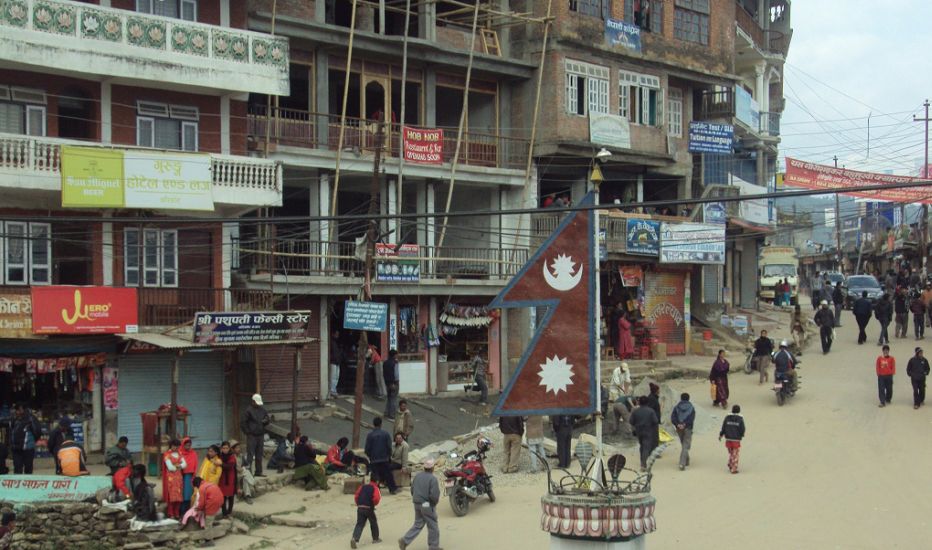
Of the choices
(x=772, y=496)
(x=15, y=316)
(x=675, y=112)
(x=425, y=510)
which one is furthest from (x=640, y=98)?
(x=425, y=510)

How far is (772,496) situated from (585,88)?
19.0m

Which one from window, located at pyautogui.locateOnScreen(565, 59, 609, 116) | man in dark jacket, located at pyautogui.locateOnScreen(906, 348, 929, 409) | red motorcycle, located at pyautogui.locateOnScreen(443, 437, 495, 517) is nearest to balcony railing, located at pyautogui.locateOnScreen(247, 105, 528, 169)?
window, located at pyautogui.locateOnScreen(565, 59, 609, 116)

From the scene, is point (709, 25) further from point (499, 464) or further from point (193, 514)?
point (193, 514)

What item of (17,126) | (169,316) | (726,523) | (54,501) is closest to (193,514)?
(54,501)

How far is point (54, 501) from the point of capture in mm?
20828

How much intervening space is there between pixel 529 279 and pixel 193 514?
9.48m

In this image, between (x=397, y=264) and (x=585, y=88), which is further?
(x=585, y=88)

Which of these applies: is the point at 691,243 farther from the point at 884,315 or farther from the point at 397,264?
the point at 397,264

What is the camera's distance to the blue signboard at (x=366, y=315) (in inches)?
1064

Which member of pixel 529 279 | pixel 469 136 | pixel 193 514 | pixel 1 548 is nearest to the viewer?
pixel 529 279

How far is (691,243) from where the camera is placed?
39.6 metres

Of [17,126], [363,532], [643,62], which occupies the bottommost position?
[363,532]

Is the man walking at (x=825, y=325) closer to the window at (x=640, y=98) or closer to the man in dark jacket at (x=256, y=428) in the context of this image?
the window at (x=640, y=98)

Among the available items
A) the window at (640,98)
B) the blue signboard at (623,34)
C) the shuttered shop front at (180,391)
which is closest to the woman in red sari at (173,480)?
the shuttered shop front at (180,391)
